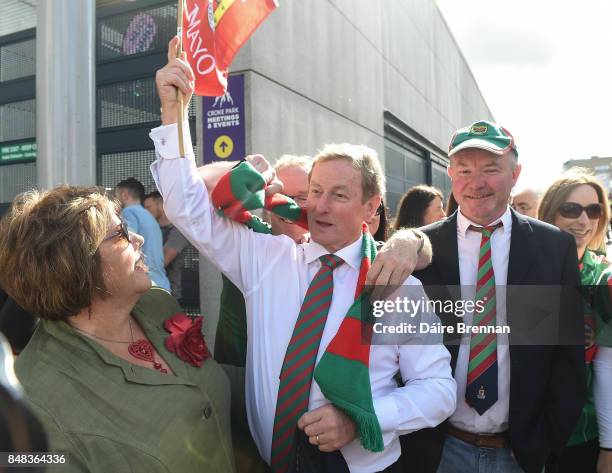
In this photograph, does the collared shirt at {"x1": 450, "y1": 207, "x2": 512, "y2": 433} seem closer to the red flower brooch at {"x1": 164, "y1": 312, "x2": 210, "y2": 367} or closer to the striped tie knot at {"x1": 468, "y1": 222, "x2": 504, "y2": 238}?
the striped tie knot at {"x1": 468, "y1": 222, "x2": 504, "y2": 238}

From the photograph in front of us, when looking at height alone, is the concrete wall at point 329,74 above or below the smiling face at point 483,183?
above

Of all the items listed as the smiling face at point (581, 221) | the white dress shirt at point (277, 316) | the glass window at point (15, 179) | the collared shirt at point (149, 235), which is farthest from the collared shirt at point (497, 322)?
the glass window at point (15, 179)

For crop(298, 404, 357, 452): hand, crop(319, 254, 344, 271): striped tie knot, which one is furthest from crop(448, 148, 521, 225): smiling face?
crop(298, 404, 357, 452): hand

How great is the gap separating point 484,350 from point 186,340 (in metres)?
1.10

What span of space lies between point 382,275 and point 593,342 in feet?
3.76

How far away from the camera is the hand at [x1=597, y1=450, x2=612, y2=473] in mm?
2228

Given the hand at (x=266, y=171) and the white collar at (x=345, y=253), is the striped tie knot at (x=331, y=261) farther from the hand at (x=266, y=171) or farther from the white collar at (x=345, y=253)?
the hand at (x=266, y=171)

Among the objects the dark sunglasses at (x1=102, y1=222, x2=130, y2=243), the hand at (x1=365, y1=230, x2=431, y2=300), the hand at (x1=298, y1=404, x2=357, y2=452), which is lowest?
the hand at (x1=298, y1=404, x2=357, y2=452)

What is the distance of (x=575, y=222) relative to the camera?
2.74 metres

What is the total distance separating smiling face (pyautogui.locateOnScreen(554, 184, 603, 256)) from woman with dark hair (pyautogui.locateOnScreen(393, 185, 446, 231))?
1444mm

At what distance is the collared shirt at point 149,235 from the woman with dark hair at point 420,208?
82.0 inches

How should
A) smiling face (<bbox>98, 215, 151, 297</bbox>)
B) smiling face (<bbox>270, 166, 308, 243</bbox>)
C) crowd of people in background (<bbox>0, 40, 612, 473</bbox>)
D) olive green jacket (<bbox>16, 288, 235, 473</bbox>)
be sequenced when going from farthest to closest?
1. smiling face (<bbox>270, 166, 308, 243</bbox>)
2. smiling face (<bbox>98, 215, 151, 297</bbox>)
3. crowd of people in background (<bbox>0, 40, 612, 473</bbox>)
4. olive green jacket (<bbox>16, 288, 235, 473</bbox>)

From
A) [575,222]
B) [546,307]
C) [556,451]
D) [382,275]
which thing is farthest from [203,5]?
[556,451]

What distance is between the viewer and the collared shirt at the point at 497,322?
2010 mm
